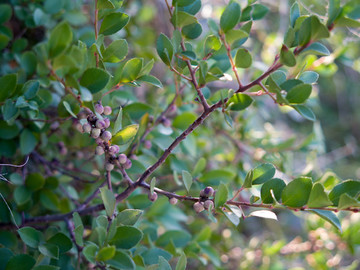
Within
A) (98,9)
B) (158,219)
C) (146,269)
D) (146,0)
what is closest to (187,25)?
(98,9)

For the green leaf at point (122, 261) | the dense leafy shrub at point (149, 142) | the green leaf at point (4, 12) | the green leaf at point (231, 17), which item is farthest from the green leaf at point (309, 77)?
the green leaf at point (4, 12)

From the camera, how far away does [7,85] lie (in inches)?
22.7

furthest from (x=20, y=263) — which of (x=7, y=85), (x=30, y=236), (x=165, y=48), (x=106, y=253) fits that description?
(x=165, y=48)

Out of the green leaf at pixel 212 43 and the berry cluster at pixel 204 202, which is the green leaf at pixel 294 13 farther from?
the berry cluster at pixel 204 202

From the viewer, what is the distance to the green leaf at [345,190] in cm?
47

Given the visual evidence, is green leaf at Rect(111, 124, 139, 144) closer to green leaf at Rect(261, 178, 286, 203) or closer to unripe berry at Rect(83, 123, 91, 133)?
unripe berry at Rect(83, 123, 91, 133)

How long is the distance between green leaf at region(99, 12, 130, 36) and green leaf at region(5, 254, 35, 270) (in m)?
0.35

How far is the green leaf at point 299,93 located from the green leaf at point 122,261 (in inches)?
11.5

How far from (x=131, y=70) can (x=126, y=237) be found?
0.78ft

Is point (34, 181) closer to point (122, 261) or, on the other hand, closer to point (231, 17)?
point (122, 261)

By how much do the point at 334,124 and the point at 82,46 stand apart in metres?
2.18

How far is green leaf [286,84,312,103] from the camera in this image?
0.46 meters

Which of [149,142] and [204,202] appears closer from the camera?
[204,202]

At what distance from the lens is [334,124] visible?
2.35 metres
